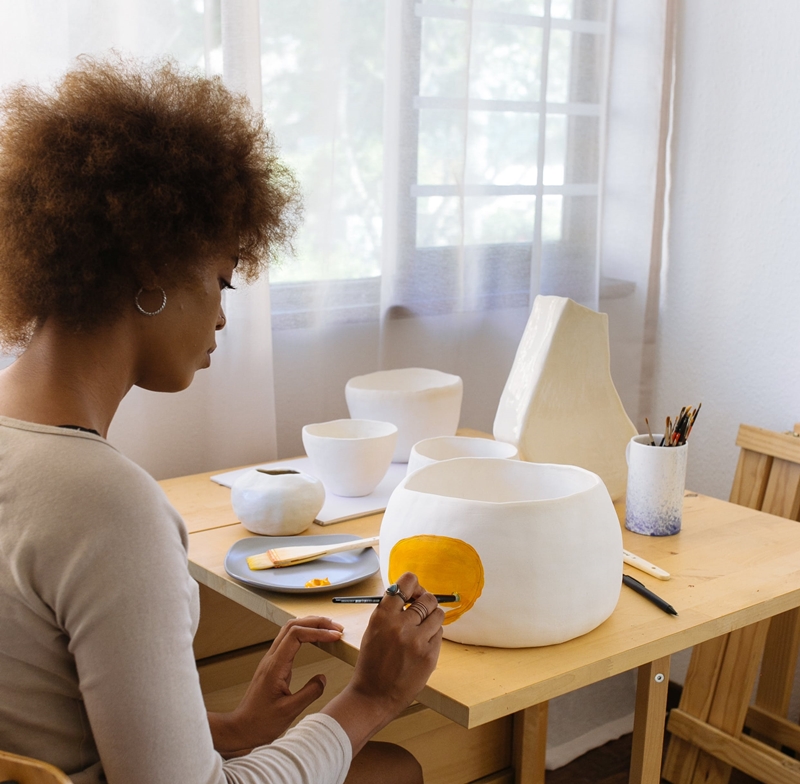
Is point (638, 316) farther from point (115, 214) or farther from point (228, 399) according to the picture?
point (115, 214)

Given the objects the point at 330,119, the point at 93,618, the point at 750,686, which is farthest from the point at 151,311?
the point at 750,686

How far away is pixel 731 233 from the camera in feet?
6.95

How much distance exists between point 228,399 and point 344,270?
0.34 m

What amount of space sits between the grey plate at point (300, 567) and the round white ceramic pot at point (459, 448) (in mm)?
148

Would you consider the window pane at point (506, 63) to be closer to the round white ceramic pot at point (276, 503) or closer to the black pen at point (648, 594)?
the round white ceramic pot at point (276, 503)

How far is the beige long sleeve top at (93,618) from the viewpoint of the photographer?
683 mm

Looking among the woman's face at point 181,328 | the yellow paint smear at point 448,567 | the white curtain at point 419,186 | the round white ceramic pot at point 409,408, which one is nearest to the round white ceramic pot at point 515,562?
the yellow paint smear at point 448,567

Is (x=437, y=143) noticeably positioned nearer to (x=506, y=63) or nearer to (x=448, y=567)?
(x=506, y=63)

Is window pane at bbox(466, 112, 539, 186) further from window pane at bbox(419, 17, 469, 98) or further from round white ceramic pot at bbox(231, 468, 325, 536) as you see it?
round white ceramic pot at bbox(231, 468, 325, 536)

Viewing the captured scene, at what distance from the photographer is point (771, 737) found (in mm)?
1782

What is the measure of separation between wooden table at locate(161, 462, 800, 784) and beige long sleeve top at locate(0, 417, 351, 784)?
10.2 inches

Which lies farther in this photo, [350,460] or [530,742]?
[530,742]

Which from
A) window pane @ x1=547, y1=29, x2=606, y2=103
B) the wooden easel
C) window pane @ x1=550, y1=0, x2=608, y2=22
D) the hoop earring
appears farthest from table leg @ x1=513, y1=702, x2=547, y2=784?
window pane @ x1=550, y1=0, x2=608, y2=22

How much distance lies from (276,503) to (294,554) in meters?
0.13
